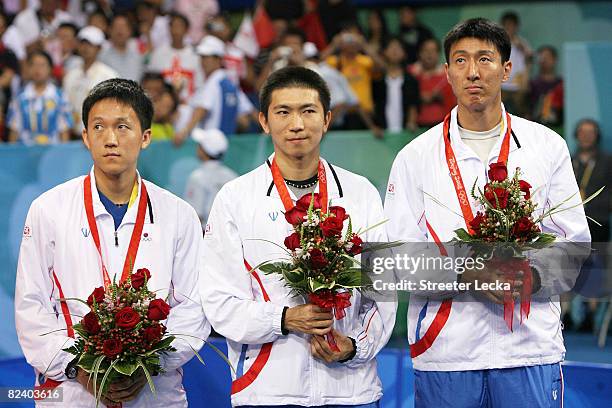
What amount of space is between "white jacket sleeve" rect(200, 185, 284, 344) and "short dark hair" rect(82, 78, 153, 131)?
59 cm

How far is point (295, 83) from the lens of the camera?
16.3 ft

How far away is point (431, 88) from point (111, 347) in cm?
735

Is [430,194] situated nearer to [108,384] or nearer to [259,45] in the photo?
[108,384]

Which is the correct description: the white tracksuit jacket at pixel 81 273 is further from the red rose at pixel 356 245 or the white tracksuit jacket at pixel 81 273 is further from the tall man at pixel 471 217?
the tall man at pixel 471 217

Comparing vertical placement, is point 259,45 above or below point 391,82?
above

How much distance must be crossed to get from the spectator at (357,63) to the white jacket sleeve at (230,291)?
649 cm

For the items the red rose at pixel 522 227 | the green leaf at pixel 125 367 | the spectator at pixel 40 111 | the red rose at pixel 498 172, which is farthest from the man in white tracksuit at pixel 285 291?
the spectator at pixel 40 111

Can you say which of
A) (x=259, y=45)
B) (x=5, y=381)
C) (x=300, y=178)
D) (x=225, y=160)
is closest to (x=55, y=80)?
(x=259, y=45)

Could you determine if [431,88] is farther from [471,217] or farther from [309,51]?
[471,217]

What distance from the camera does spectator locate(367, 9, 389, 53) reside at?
42.6 feet

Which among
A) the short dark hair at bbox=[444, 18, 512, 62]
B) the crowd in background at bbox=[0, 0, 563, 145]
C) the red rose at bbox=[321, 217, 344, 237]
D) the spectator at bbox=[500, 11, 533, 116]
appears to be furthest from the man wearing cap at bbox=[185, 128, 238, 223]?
the red rose at bbox=[321, 217, 344, 237]

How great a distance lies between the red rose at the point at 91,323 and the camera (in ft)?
14.9

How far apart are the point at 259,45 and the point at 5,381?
7219mm

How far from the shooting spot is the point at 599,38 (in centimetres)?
1395
